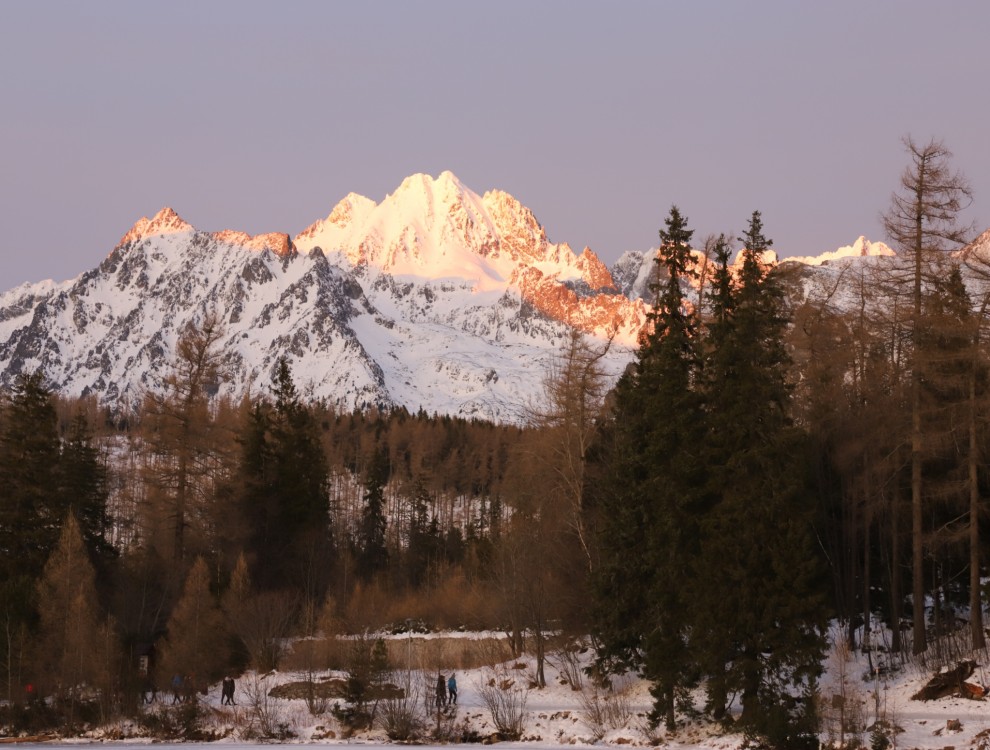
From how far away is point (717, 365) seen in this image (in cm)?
3153

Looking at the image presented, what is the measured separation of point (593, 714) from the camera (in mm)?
34688

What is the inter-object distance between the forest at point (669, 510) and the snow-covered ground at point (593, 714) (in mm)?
934

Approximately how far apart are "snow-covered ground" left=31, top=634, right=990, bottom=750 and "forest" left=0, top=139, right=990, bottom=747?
3.06 ft

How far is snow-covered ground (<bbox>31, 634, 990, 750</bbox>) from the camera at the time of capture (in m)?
28.6

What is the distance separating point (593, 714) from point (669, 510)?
682 cm

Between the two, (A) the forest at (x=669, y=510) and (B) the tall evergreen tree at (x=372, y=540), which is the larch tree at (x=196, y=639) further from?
(B) the tall evergreen tree at (x=372, y=540)

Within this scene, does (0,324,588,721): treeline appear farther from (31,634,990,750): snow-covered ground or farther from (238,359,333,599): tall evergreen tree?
(31,634,990,750): snow-covered ground

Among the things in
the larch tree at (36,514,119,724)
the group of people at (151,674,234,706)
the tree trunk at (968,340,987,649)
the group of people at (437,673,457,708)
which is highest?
the tree trunk at (968,340,987,649)

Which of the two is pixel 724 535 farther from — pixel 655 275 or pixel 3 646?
pixel 3 646

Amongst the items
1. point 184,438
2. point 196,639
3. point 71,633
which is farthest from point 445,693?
point 184,438

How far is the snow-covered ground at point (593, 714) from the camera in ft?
93.8

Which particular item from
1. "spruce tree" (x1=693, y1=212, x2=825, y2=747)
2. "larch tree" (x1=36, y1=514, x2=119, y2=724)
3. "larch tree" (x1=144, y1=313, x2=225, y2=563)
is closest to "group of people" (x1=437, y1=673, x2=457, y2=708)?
"spruce tree" (x1=693, y1=212, x2=825, y2=747)

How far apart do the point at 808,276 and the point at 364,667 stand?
71.5 feet

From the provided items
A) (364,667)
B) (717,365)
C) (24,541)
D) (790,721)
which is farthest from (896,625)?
(24,541)
